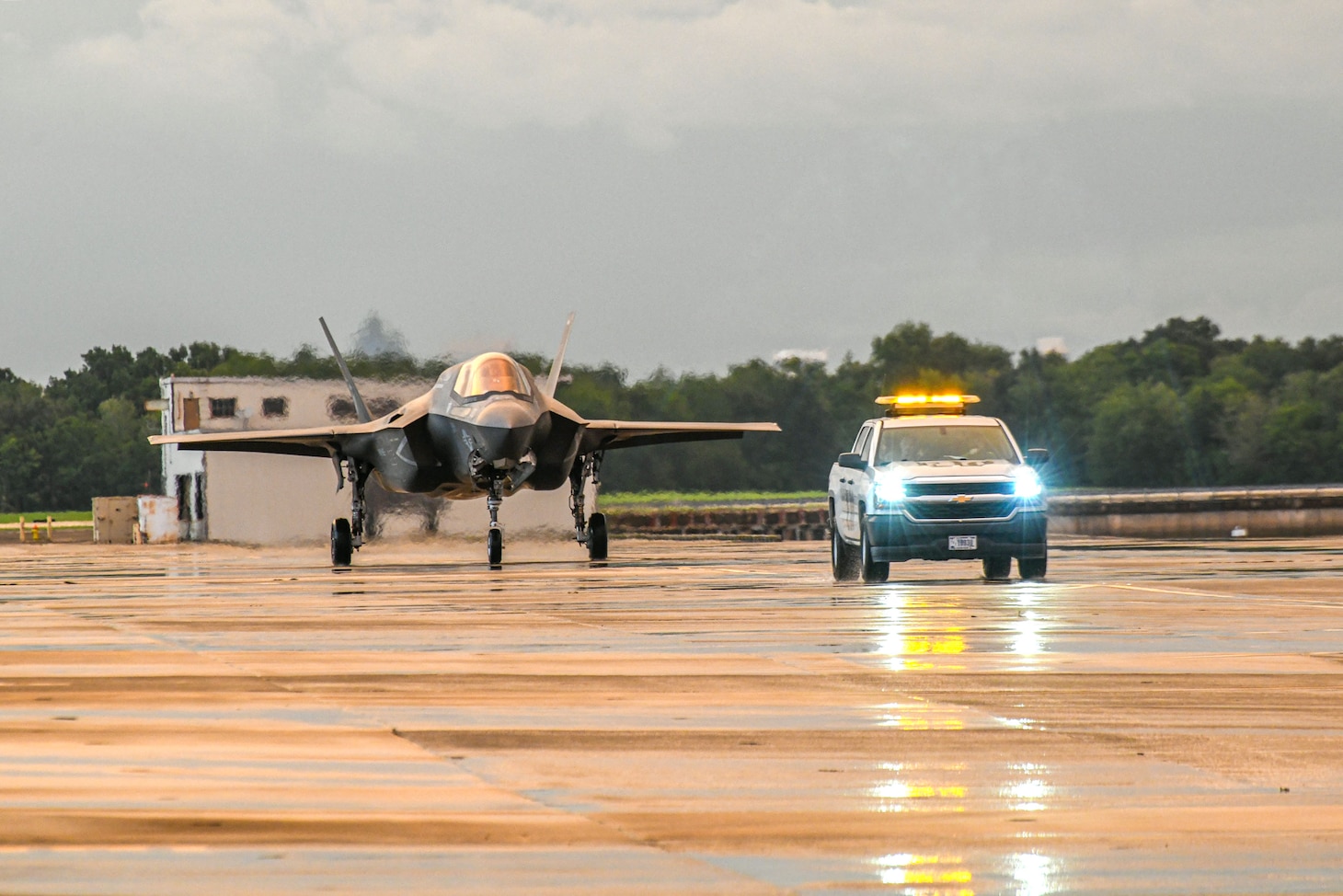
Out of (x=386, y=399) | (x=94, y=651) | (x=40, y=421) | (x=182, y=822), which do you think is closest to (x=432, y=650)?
(x=94, y=651)

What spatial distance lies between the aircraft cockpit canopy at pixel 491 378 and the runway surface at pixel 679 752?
37.2ft

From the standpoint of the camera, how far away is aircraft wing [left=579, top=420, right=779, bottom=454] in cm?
3005

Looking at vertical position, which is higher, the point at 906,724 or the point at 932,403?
the point at 932,403

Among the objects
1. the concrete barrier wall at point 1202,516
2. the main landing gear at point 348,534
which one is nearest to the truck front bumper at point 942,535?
the main landing gear at point 348,534

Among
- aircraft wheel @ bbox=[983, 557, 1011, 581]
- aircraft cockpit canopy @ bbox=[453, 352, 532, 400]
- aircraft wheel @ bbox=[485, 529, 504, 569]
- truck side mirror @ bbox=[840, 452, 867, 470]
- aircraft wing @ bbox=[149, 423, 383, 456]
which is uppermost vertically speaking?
aircraft cockpit canopy @ bbox=[453, 352, 532, 400]

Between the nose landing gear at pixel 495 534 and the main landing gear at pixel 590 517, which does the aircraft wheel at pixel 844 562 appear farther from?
the main landing gear at pixel 590 517

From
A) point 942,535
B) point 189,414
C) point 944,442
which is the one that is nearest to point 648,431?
point 944,442

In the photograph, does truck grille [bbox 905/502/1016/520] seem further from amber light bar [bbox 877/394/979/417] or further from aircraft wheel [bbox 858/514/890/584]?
amber light bar [bbox 877/394/979/417]

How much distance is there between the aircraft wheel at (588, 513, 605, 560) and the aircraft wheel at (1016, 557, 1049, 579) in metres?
10.1

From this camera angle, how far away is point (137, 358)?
141 meters

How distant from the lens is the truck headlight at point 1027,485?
19.7 m

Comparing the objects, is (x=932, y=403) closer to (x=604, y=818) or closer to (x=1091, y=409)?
(x=604, y=818)

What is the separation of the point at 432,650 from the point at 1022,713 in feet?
14.9

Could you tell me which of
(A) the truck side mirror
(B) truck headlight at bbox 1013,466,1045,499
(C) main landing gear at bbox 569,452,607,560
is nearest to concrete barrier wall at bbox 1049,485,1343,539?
(C) main landing gear at bbox 569,452,607,560
